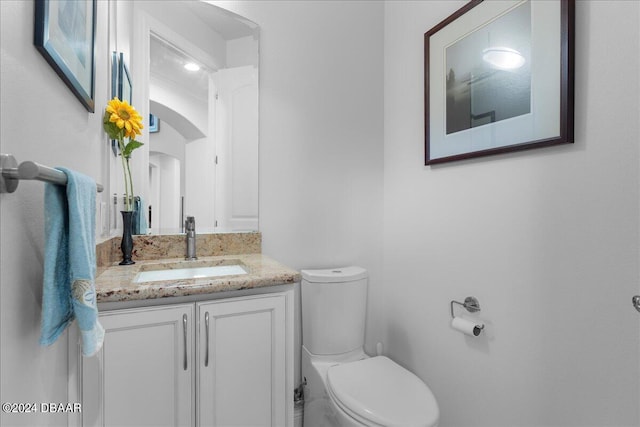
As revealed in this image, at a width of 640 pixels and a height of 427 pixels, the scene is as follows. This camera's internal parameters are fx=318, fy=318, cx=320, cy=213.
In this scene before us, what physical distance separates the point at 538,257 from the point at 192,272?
1364 millimetres

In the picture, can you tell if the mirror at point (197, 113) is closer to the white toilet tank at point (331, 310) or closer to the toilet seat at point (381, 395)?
the white toilet tank at point (331, 310)

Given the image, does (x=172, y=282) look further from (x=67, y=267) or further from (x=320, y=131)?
(x=320, y=131)

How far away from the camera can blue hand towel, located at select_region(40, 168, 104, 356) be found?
57 cm

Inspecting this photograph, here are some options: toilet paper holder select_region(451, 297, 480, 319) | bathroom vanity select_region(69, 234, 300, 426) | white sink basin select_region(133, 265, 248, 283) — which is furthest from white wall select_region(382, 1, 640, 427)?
white sink basin select_region(133, 265, 248, 283)

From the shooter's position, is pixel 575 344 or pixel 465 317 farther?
pixel 465 317

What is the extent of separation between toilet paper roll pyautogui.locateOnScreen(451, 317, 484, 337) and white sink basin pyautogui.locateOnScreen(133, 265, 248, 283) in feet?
3.00

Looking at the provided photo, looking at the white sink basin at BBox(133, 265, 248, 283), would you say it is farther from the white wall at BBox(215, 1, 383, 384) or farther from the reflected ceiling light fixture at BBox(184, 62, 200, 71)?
the reflected ceiling light fixture at BBox(184, 62, 200, 71)

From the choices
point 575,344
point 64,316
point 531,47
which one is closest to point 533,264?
point 575,344

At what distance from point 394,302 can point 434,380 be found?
17.9 inches

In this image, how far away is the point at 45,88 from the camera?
2.17 ft

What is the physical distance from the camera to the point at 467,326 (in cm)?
131

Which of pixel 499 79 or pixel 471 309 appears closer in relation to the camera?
pixel 499 79

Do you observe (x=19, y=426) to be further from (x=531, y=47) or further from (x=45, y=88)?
(x=531, y=47)

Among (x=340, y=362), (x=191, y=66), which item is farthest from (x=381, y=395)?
(x=191, y=66)
